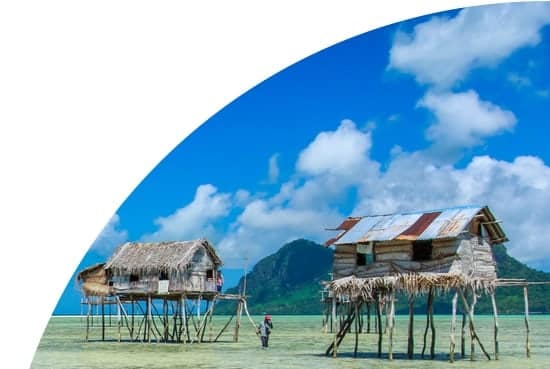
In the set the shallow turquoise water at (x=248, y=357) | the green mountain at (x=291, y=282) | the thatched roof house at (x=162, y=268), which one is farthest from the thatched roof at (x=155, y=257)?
the green mountain at (x=291, y=282)

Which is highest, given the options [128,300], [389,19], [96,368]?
[389,19]

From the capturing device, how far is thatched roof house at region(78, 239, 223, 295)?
2862 centimetres

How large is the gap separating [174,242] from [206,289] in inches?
73.2

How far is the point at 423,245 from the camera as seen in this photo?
1972 cm

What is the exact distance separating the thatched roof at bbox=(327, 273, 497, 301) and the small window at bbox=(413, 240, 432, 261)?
1.58ft

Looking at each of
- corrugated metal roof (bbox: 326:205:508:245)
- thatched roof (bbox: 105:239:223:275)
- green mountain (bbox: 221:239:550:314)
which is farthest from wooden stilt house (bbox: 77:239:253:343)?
green mountain (bbox: 221:239:550:314)

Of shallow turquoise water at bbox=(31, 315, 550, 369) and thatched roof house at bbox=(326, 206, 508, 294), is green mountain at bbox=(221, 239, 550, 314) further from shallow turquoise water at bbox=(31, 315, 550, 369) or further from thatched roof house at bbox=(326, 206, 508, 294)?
thatched roof house at bbox=(326, 206, 508, 294)

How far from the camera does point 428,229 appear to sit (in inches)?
776

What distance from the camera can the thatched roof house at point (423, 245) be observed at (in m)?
19.4

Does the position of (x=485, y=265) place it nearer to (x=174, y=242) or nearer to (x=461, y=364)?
(x=461, y=364)

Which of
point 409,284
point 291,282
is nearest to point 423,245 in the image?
point 409,284

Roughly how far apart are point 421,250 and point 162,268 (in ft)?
36.9

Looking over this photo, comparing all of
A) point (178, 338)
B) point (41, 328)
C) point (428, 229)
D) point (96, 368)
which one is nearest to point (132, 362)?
point (96, 368)

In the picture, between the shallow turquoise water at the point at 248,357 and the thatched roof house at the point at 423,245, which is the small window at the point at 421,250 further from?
the shallow turquoise water at the point at 248,357
